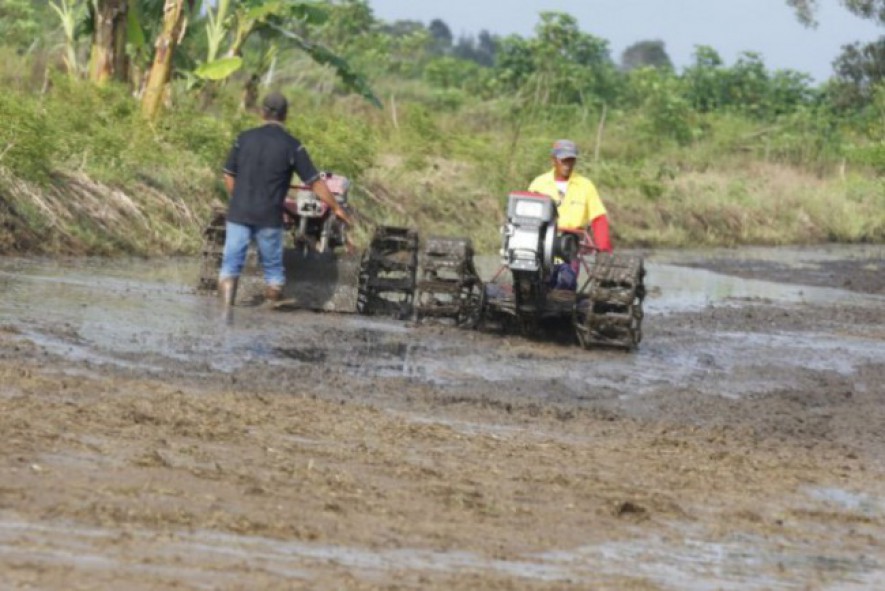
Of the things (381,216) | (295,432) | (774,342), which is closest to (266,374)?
(295,432)

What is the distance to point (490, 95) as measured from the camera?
177ft

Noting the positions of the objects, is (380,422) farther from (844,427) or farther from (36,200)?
(36,200)

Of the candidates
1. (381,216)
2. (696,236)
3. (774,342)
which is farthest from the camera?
(696,236)

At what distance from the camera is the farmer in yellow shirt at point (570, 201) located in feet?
49.1

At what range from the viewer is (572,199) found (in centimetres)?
1500

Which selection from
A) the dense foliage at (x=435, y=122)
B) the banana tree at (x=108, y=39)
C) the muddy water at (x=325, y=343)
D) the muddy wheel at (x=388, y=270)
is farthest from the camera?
the banana tree at (x=108, y=39)

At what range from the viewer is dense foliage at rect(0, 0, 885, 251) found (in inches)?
893

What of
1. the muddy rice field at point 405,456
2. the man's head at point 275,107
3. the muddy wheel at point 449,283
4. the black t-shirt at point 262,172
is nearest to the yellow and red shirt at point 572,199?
the muddy wheel at point 449,283

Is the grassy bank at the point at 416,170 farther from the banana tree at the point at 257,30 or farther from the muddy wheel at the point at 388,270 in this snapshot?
the muddy wheel at the point at 388,270

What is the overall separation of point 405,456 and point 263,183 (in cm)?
638

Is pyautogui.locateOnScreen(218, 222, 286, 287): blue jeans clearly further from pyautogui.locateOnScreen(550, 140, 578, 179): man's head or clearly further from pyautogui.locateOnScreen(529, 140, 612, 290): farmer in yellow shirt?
pyautogui.locateOnScreen(550, 140, 578, 179): man's head

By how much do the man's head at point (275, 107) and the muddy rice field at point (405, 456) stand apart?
163 centimetres

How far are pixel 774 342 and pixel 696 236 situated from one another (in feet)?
64.6

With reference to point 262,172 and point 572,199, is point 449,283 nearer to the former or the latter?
point 572,199
